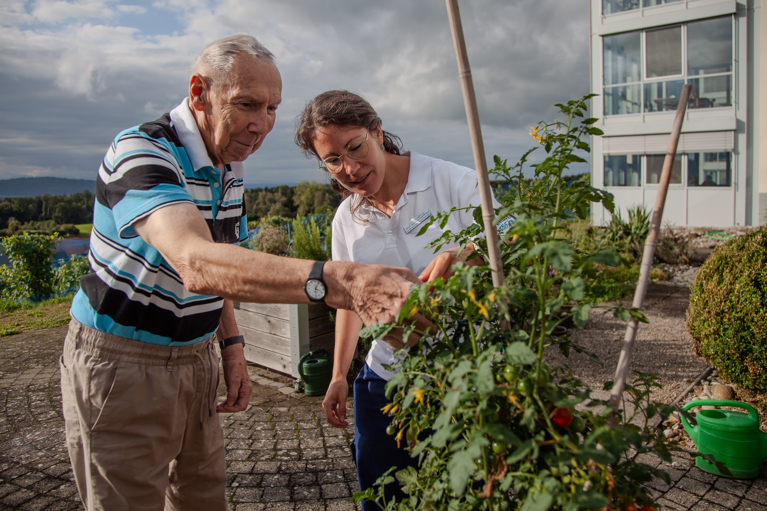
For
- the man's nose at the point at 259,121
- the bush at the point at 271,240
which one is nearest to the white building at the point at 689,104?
the bush at the point at 271,240

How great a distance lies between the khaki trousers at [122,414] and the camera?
1.64m

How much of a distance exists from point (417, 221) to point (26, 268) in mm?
11438

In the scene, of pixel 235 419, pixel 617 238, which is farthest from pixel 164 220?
pixel 617 238

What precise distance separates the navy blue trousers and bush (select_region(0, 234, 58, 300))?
439 inches

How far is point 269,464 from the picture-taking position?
3.46 meters

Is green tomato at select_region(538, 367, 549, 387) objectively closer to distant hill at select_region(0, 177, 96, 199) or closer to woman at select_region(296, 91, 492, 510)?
woman at select_region(296, 91, 492, 510)

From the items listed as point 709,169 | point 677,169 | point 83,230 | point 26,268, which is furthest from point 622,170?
point 83,230

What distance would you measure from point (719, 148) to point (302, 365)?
1610cm

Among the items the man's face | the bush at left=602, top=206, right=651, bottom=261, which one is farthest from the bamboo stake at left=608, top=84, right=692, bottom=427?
the bush at left=602, top=206, right=651, bottom=261

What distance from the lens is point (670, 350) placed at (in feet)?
18.3

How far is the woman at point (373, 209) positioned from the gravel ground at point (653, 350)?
9.02 ft

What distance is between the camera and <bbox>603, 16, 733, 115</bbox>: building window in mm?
15256

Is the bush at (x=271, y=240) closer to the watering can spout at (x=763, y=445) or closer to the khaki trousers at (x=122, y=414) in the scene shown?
the khaki trousers at (x=122, y=414)

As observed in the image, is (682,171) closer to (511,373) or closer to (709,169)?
A: (709,169)
